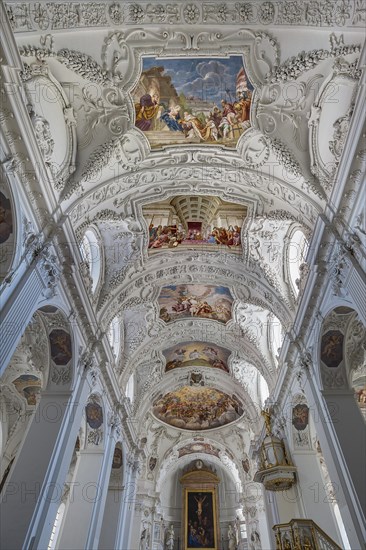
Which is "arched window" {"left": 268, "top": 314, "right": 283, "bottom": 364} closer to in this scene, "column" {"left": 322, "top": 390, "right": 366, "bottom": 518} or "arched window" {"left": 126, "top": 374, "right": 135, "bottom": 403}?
"column" {"left": 322, "top": 390, "right": 366, "bottom": 518}

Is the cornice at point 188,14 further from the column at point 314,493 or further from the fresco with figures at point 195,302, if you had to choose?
the column at point 314,493

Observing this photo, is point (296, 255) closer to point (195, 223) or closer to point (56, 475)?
point (195, 223)

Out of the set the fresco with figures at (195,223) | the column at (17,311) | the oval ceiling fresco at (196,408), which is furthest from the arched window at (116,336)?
the oval ceiling fresco at (196,408)

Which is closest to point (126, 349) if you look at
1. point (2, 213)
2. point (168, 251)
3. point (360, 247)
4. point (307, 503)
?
point (168, 251)

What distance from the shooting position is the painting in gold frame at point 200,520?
26094mm

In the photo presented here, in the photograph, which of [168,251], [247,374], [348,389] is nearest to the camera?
[348,389]

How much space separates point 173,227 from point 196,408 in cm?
1635

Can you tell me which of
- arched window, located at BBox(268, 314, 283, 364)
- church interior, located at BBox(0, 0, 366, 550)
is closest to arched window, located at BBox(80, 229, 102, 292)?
church interior, located at BBox(0, 0, 366, 550)

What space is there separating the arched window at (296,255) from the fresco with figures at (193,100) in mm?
4103

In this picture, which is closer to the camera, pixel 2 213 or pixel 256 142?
pixel 2 213

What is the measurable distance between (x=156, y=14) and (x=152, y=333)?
13064 mm

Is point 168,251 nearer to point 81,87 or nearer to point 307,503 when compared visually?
point 81,87

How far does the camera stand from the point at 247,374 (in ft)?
67.3

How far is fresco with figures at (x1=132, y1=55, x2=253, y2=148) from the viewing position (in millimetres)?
9328
